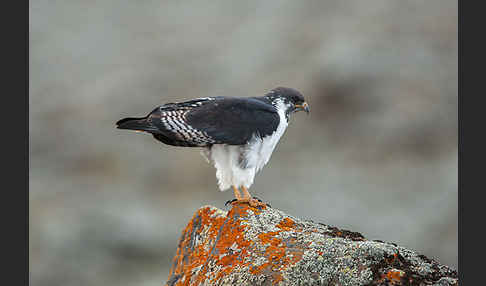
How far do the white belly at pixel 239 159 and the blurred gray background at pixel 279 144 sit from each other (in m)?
12.0

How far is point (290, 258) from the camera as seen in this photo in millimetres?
7145

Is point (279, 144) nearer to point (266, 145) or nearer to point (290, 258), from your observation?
point (266, 145)

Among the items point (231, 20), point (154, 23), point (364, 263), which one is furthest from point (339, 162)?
point (364, 263)

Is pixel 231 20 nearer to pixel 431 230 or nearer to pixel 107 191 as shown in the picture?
pixel 107 191

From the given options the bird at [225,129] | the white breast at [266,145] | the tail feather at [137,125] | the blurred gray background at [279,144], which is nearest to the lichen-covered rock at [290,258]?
the bird at [225,129]

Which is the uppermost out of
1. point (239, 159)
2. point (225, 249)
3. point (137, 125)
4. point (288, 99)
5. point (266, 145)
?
point (288, 99)

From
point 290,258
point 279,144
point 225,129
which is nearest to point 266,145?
point 225,129

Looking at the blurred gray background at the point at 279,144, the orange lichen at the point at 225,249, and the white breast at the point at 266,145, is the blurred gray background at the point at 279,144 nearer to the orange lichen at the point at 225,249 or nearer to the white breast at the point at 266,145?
the white breast at the point at 266,145

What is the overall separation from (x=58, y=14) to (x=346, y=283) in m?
41.3

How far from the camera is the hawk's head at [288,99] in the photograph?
34.8 feet

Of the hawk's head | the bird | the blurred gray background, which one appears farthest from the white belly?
the blurred gray background

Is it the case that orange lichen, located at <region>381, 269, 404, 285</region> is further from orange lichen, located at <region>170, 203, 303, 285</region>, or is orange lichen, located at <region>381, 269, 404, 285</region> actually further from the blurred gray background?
the blurred gray background

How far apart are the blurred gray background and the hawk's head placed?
12095 mm

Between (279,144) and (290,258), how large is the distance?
21014 mm
